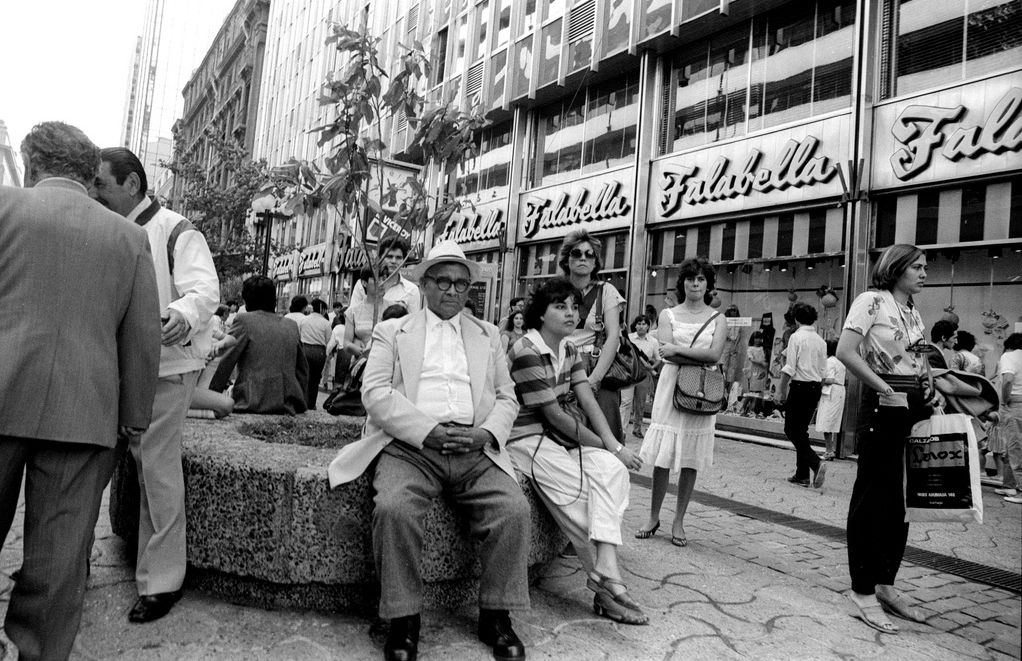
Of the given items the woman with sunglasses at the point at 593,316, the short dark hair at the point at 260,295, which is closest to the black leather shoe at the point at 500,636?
the woman with sunglasses at the point at 593,316

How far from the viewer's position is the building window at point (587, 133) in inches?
663

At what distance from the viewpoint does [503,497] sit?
3.09 meters

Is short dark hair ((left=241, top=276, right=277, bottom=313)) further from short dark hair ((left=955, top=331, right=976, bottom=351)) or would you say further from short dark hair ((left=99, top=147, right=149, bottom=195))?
short dark hair ((left=955, top=331, right=976, bottom=351))

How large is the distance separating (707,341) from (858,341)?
1.21 metres

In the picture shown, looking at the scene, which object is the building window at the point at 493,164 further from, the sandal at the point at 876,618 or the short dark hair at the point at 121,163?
the sandal at the point at 876,618

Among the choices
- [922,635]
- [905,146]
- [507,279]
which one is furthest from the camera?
[507,279]

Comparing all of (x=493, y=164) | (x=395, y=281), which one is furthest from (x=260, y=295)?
(x=493, y=164)

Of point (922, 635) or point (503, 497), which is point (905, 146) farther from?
point (503, 497)

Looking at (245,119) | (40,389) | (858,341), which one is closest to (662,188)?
(858,341)

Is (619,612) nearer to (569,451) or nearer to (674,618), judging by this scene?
(674,618)

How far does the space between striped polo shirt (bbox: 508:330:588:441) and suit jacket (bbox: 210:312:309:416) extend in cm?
230

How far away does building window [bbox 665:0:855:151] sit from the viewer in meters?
12.5

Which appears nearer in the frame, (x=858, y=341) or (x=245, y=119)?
(x=858, y=341)

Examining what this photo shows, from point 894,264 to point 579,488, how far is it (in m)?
2.06
